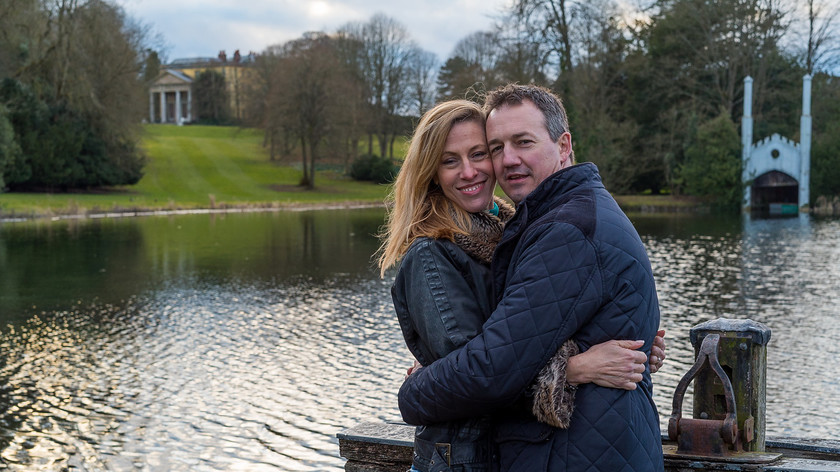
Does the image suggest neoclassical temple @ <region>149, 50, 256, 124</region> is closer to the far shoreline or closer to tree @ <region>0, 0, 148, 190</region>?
tree @ <region>0, 0, 148, 190</region>

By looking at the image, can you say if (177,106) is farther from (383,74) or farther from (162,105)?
(383,74)

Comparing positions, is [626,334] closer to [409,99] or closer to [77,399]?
[77,399]

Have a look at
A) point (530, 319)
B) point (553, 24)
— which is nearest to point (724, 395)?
point (530, 319)

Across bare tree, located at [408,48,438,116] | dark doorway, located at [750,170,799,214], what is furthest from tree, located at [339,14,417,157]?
dark doorway, located at [750,170,799,214]

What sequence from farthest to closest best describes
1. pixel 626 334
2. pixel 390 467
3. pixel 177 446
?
pixel 177 446, pixel 390 467, pixel 626 334

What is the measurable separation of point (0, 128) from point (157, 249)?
16.5 metres

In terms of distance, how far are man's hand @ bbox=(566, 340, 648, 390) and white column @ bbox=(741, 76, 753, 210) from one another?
161 feet

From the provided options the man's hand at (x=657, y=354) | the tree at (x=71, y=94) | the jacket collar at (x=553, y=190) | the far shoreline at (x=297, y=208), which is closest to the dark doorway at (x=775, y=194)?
the far shoreline at (x=297, y=208)

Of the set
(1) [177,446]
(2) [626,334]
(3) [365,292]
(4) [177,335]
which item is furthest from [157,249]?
(2) [626,334]

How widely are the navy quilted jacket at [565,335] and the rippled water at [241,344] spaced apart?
5.63 m

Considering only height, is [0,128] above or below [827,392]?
above

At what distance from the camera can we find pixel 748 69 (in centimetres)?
5191

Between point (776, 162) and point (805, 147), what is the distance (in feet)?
5.94

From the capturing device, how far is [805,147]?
48125 millimetres
